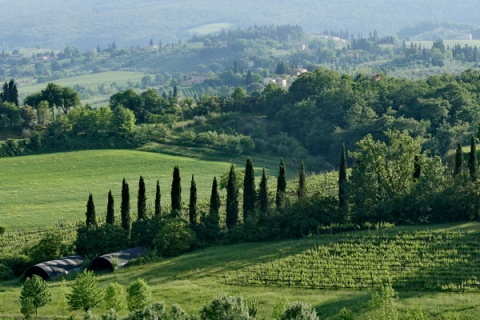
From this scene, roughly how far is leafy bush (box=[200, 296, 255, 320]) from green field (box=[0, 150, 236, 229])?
43121 millimetres

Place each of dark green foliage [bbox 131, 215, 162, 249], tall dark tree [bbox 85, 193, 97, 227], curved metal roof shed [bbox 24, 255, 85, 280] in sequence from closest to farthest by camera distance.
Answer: curved metal roof shed [bbox 24, 255, 85, 280] < dark green foliage [bbox 131, 215, 162, 249] < tall dark tree [bbox 85, 193, 97, 227]

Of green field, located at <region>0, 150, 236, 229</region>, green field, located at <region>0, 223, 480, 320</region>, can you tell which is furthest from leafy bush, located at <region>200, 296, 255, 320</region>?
green field, located at <region>0, 150, 236, 229</region>

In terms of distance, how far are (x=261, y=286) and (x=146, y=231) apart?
18.2 m

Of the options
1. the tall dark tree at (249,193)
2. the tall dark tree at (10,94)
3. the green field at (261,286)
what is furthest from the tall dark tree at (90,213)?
the tall dark tree at (10,94)

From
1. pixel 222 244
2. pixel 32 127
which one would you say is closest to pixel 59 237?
pixel 222 244

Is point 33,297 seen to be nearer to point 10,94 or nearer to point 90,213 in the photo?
point 90,213

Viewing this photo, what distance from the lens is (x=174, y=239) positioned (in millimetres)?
74125

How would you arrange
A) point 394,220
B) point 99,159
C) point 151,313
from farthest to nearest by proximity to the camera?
point 99,159 → point 394,220 → point 151,313

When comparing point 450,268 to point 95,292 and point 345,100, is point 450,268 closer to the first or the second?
point 95,292

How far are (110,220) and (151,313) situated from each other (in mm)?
33035

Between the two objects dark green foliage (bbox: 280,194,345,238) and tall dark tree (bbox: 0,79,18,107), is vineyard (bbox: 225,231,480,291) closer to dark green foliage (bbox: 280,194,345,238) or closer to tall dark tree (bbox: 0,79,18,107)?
dark green foliage (bbox: 280,194,345,238)

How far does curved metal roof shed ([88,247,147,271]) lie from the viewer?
70662mm

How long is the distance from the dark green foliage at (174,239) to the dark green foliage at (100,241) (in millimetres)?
3760

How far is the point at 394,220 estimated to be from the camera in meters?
75.3
